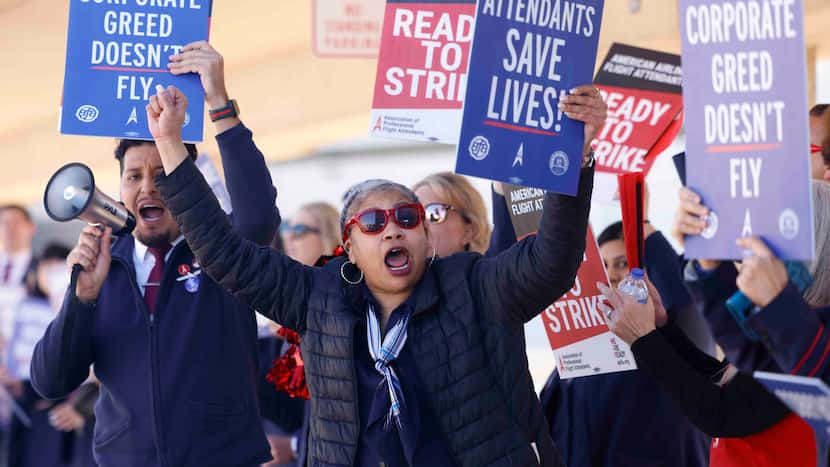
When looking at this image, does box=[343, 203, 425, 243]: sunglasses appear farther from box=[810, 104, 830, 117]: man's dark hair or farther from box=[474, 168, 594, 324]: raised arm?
box=[810, 104, 830, 117]: man's dark hair

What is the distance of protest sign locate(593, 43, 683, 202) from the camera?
4.46 meters

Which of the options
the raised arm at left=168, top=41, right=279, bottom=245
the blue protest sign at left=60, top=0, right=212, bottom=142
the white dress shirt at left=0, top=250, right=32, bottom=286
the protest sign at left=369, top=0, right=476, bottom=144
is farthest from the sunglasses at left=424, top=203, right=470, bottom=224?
the white dress shirt at left=0, top=250, right=32, bottom=286

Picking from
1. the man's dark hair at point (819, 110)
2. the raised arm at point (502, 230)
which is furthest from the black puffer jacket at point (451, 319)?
the man's dark hair at point (819, 110)

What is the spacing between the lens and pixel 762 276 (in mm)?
2512

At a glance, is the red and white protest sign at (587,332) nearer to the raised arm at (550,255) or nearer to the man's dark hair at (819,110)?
the raised arm at (550,255)

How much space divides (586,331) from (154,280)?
4.92ft

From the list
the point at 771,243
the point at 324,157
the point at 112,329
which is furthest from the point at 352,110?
the point at 771,243

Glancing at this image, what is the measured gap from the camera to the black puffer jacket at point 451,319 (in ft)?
9.80

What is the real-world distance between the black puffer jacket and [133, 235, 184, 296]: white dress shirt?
A: 64 cm

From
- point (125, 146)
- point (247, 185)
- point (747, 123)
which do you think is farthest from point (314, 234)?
point (747, 123)

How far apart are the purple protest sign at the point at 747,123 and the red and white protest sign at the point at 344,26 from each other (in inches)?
132

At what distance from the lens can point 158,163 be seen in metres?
3.77

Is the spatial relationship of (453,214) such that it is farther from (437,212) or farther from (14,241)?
(14,241)

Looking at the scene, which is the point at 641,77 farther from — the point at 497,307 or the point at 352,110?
the point at 352,110
